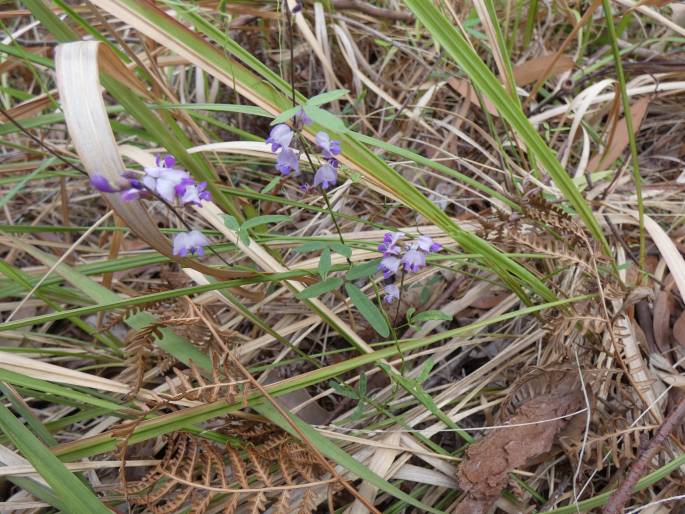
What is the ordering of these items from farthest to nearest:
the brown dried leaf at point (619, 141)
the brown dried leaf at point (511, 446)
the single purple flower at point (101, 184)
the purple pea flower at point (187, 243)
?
the brown dried leaf at point (619, 141)
the brown dried leaf at point (511, 446)
the purple pea flower at point (187, 243)
the single purple flower at point (101, 184)

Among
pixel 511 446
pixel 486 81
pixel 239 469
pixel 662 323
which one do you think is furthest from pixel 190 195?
pixel 662 323

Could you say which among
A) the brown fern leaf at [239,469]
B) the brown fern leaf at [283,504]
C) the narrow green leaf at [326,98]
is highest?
the narrow green leaf at [326,98]

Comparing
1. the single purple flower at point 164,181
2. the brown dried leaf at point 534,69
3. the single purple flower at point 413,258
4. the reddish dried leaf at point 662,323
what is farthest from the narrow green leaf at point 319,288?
the brown dried leaf at point 534,69

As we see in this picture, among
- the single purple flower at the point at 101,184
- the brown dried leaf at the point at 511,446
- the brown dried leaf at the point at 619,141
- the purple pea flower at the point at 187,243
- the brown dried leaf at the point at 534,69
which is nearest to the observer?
the single purple flower at the point at 101,184

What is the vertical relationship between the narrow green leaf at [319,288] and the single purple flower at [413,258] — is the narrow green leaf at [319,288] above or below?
below

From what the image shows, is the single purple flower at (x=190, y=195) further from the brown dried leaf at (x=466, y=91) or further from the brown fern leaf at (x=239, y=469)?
the brown dried leaf at (x=466, y=91)

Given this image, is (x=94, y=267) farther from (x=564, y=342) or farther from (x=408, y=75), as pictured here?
(x=408, y=75)

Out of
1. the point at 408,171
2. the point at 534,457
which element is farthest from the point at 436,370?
the point at 408,171

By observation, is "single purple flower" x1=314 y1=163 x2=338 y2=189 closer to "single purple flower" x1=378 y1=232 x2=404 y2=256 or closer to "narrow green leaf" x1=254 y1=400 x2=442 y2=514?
"single purple flower" x1=378 y1=232 x2=404 y2=256
